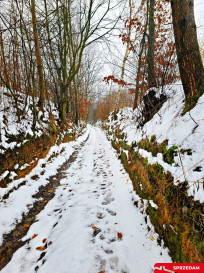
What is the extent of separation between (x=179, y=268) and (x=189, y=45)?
3.58 metres

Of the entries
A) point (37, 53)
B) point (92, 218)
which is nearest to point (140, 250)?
point (92, 218)

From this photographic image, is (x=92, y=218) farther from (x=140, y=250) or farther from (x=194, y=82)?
(x=194, y=82)

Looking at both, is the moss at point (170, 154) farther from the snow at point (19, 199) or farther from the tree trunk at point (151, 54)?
the tree trunk at point (151, 54)

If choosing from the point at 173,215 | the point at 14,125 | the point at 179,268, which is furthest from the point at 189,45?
A: the point at 14,125

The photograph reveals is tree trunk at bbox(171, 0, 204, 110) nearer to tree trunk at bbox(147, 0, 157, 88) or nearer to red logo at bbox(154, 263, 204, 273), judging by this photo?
tree trunk at bbox(147, 0, 157, 88)

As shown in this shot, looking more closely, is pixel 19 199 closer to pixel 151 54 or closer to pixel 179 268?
pixel 179 268

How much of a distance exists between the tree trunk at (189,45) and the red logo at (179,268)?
2.48 metres

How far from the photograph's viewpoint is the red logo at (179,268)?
1.30 metres

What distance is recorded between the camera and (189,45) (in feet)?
8.93

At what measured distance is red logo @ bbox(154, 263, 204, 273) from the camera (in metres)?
1.30

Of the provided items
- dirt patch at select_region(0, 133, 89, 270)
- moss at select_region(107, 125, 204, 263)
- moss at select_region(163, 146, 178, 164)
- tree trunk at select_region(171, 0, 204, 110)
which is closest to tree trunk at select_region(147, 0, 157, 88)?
tree trunk at select_region(171, 0, 204, 110)

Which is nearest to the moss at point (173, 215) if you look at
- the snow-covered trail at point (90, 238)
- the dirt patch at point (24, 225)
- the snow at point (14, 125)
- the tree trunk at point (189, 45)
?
the snow-covered trail at point (90, 238)

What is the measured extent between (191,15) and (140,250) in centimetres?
418

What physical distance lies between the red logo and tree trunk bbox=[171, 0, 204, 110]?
248 centimetres
